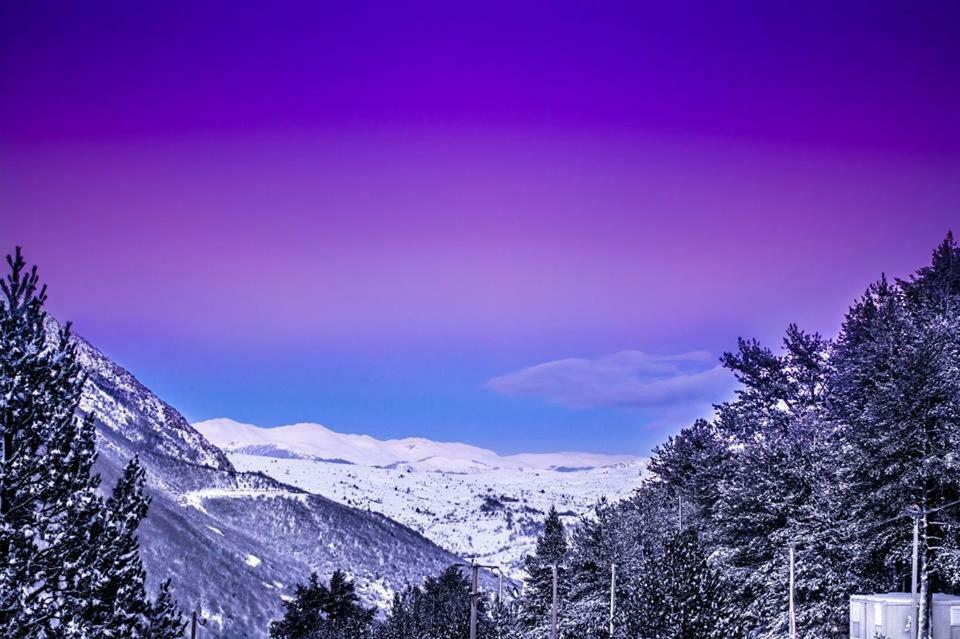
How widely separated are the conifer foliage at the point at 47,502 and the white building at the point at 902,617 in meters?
27.3

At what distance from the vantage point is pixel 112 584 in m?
25.5

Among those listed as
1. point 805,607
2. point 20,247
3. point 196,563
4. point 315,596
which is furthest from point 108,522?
point 196,563

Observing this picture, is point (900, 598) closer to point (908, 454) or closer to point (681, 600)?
point (908, 454)

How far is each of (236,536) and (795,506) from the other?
7654 cm

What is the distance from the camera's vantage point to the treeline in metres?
34.7

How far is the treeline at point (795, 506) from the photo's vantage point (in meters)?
34.7

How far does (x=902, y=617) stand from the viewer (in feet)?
116

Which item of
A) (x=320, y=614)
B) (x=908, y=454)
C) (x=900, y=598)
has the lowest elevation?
(x=320, y=614)

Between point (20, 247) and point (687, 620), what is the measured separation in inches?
1020

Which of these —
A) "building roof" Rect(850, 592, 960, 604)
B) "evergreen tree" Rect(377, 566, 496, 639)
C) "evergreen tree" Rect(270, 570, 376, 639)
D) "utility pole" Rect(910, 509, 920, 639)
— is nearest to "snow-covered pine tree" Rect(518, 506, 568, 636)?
"evergreen tree" Rect(377, 566, 496, 639)

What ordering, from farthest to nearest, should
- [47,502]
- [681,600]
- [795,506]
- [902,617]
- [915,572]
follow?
1. [795,506]
2. [902,617]
3. [681,600]
4. [915,572]
5. [47,502]

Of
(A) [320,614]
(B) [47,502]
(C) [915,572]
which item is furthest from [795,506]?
(A) [320,614]

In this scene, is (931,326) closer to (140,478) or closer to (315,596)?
(140,478)

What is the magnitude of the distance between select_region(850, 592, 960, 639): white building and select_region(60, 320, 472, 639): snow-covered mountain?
59.0 meters
